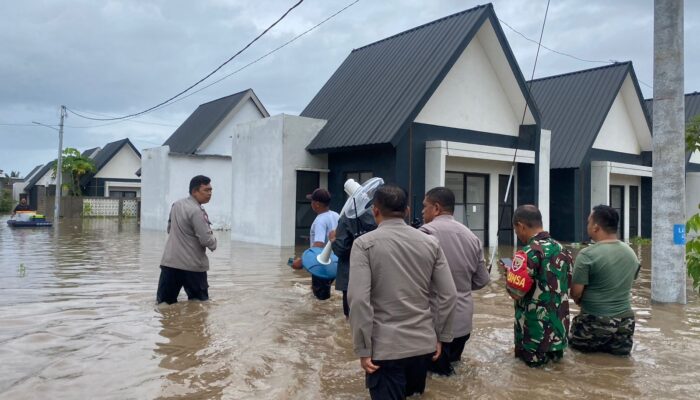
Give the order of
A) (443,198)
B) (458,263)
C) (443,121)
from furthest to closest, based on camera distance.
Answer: (443,121) → (443,198) → (458,263)

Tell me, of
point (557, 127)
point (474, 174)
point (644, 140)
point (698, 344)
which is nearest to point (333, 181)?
point (474, 174)

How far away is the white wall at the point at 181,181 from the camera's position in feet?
78.2

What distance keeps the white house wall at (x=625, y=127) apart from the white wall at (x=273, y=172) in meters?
10.6

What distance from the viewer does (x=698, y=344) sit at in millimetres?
6086

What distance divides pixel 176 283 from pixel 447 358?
4018 millimetres

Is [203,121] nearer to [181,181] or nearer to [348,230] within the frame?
[181,181]

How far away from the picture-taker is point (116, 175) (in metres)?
44.5

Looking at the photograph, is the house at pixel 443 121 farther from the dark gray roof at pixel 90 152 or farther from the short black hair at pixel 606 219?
the dark gray roof at pixel 90 152

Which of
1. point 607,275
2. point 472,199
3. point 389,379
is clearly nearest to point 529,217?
point 607,275

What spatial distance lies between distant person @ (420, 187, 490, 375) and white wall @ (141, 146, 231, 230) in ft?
64.0

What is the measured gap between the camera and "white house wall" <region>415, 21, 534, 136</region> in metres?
15.7

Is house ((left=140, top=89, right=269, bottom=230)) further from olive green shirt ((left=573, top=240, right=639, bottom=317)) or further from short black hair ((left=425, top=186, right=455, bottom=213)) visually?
olive green shirt ((left=573, top=240, right=639, bottom=317))

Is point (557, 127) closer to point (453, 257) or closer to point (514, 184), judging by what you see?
point (514, 184)

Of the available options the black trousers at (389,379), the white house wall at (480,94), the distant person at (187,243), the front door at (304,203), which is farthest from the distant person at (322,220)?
the front door at (304,203)
